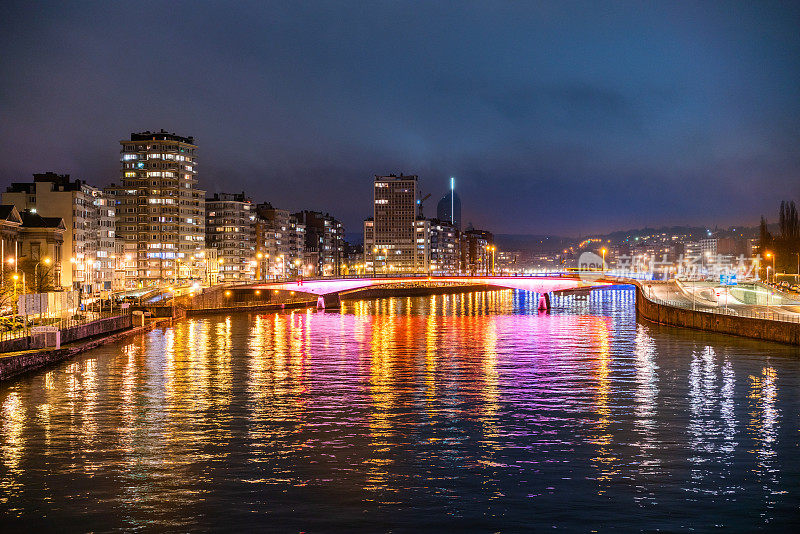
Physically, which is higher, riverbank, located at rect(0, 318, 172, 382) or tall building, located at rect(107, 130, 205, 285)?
tall building, located at rect(107, 130, 205, 285)

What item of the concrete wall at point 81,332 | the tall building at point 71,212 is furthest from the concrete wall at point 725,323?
the tall building at point 71,212

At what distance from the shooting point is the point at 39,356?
178ft

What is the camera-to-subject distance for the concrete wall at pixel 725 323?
2576 inches

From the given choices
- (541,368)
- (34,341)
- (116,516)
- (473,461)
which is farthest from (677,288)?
(116,516)

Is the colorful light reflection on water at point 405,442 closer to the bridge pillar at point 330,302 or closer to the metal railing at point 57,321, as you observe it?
the metal railing at point 57,321

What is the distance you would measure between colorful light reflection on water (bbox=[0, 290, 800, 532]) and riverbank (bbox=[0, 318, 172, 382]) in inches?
57.5

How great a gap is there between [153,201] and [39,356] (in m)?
115

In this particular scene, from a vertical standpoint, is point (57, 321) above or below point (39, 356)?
above

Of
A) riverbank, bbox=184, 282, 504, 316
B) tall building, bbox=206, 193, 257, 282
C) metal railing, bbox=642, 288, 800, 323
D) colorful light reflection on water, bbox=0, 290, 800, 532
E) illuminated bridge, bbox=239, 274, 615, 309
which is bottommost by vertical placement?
colorful light reflection on water, bbox=0, 290, 800, 532

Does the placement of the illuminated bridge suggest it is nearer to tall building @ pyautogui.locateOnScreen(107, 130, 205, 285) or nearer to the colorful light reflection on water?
tall building @ pyautogui.locateOnScreen(107, 130, 205, 285)

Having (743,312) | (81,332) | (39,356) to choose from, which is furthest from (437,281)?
(39,356)

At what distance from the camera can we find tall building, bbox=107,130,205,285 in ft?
541

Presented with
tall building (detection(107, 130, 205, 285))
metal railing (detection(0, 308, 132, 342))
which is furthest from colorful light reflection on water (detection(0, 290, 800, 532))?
tall building (detection(107, 130, 205, 285))

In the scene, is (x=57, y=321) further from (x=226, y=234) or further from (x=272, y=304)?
(x=226, y=234)
